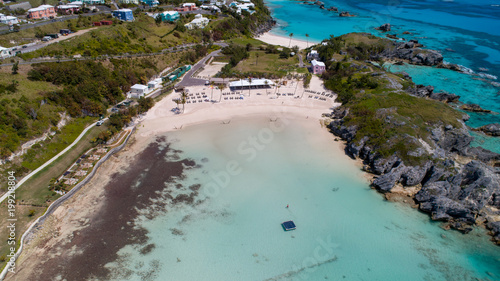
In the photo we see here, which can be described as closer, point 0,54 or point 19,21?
point 0,54

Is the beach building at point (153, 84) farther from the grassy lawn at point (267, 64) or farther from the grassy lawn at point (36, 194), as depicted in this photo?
the grassy lawn at point (36, 194)

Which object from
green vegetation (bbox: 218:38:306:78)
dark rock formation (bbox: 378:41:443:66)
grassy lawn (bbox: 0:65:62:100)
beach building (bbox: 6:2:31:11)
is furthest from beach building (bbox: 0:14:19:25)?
dark rock formation (bbox: 378:41:443:66)

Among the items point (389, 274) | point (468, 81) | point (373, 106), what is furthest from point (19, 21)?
point (468, 81)

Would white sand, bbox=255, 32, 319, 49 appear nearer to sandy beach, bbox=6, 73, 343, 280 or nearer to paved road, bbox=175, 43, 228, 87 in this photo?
paved road, bbox=175, 43, 228, 87

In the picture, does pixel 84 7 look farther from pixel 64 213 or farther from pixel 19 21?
pixel 64 213

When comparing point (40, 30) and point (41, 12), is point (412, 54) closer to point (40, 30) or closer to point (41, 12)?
point (40, 30)
